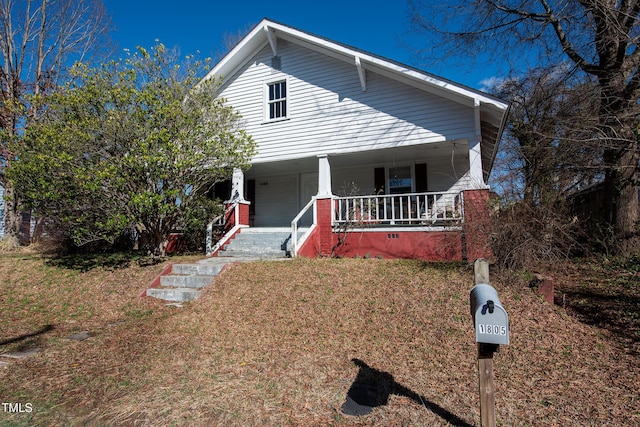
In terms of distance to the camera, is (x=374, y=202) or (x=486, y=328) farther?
(x=374, y=202)

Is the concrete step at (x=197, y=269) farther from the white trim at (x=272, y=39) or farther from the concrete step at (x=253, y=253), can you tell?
the white trim at (x=272, y=39)

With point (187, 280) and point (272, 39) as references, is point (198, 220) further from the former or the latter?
point (272, 39)

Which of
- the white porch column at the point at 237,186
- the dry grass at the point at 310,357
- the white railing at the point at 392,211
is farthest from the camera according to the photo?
A: the white porch column at the point at 237,186

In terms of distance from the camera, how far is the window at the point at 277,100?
1183 cm

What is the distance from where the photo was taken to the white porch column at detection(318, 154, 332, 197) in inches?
413

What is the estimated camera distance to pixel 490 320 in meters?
2.46

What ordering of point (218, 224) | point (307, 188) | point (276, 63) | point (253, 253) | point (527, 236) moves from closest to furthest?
point (527, 236) < point (253, 253) < point (218, 224) < point (276, 63) < point (307, 188)

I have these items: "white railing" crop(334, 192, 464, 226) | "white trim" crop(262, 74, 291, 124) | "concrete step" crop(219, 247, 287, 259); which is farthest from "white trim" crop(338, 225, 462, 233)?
"white trim" crop(262, 74, 291, 124)

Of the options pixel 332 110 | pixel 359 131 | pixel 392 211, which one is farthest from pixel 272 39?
pixel 392 211

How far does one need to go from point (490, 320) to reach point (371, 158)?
9.76 m

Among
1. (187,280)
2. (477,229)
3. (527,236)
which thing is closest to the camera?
(527,236)

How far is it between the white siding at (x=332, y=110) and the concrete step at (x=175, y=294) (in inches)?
220

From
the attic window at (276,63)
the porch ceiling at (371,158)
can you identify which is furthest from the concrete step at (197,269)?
the attic window at (276,63)

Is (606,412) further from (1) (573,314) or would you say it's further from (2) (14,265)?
(2) (14,265)
